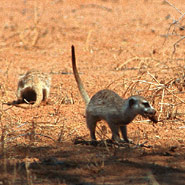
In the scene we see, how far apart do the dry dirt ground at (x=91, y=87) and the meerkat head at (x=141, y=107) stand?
349 millimetres

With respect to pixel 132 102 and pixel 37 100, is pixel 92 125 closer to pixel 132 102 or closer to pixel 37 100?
pixel 132 102

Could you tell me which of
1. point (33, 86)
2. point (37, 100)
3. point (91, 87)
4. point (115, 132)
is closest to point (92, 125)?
point (115, 132)

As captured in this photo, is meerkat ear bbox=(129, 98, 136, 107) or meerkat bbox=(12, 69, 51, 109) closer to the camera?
meerkat ear bbox=(129, 98, 136, 107)

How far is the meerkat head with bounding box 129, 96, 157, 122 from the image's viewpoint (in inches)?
167

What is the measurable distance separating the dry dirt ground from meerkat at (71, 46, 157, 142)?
0.51 ft

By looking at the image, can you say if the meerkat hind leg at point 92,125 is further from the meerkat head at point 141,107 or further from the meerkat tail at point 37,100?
the meerkat tail at point 37,100

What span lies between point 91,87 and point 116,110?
2.95 meters

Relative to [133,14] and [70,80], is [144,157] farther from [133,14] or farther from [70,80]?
[133,14]

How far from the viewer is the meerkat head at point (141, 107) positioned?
4254 millimetres

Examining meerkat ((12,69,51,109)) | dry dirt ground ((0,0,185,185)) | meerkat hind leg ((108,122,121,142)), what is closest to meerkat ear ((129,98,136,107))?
meerkat hind leg ((108,122,121,142))

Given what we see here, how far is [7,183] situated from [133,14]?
12.5 metres

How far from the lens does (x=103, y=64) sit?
9594 mm

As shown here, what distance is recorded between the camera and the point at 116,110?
176 inches

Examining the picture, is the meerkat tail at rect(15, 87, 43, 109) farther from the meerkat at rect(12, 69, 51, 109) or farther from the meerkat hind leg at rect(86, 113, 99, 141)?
the meerkat hind leg at rect(86, 113, 99, 141)
